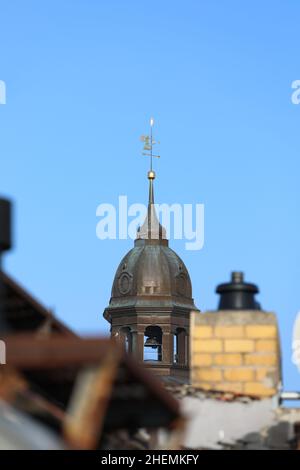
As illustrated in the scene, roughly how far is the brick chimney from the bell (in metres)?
56.6

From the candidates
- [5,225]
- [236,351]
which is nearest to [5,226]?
[5,225]

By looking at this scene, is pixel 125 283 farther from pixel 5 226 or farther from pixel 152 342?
pixel 5 226

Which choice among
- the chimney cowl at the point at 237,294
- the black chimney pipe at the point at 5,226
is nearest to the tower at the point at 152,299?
the chimney cowl at the point at 237,294

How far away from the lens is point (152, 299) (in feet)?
248

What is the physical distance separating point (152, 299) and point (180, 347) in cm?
303

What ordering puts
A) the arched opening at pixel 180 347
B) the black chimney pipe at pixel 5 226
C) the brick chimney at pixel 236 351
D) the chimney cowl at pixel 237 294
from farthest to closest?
the arched opening at pixel 180 347
the chimney cowl at pixel 237 294
the brick chimney at pixel 236 351
the black chimney pipe at pixel 5 226

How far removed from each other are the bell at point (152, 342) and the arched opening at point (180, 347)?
3.41ft

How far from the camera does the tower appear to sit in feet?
244

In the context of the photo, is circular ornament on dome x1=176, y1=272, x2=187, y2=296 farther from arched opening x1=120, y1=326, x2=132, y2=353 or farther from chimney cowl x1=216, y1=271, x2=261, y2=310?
chimney cowl x1=216, y1=271, x2=261, y2=310

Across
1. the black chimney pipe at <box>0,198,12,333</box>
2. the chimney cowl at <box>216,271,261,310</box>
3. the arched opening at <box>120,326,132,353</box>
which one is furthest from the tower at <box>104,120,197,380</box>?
the black chimney pipe at <box>0,198,12,333</box>

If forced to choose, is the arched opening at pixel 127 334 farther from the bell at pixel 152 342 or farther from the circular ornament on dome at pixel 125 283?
the circular ornament on dome at pixel 125 283

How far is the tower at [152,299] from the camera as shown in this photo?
74.4 m
